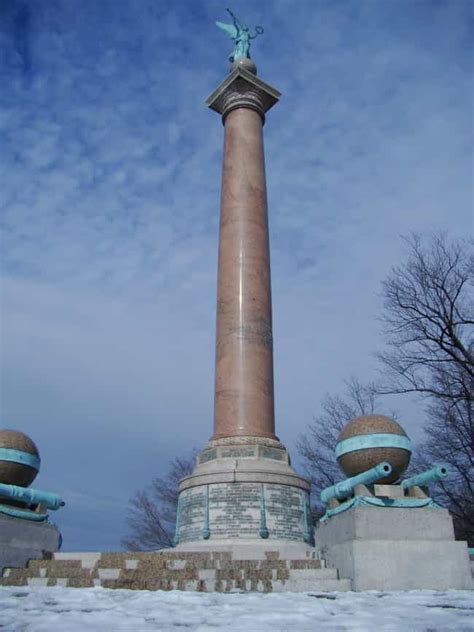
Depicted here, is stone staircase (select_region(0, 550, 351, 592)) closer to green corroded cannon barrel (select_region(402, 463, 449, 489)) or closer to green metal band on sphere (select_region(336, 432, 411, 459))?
green corroded cannon barrel (select_region(402, 463, 449, 489))

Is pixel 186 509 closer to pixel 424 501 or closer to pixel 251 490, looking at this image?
pixel 251 490

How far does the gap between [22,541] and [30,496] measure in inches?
37.5

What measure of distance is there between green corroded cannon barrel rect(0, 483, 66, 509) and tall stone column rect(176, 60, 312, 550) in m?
3.21

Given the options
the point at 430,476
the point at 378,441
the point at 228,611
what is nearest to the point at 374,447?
the point at 378,441

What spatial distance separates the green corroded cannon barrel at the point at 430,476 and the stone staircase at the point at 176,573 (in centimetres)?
216

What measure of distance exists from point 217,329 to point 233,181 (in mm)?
4930

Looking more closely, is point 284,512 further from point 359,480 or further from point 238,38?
point 238,38

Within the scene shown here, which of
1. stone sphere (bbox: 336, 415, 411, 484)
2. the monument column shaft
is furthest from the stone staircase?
the monument column shaft

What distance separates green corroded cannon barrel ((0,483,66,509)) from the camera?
12.4 meters

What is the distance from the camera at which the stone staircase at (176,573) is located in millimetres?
9602

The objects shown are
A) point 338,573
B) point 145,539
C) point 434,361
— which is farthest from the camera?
point 145,539

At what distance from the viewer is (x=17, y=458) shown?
12.8 m

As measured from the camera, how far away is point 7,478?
1277cm

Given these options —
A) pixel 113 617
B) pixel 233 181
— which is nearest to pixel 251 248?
pixel 233 181
